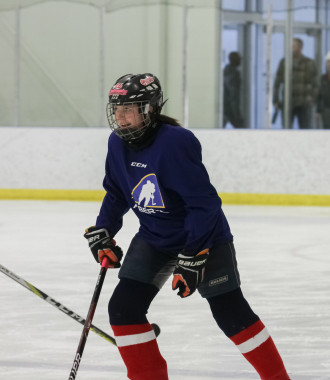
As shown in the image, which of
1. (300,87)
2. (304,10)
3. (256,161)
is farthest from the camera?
(304,10)

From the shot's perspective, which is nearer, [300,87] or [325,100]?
[325,100]

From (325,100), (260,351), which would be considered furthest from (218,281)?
(325,100)

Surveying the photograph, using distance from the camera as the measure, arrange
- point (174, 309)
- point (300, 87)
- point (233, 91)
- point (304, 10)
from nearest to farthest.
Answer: point (174, 309) < point (300, 87) < point (304, 10) < point (233, 91)

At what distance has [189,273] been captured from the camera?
6.44 ft

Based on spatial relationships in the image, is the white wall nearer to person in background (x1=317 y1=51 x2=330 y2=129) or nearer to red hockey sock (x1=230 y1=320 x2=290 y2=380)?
person in background (x1=317 y1=51 x2=330 y2=129)

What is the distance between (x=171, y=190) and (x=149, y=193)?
50 millimetres

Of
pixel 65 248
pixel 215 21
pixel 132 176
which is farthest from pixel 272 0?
pixel 132 176

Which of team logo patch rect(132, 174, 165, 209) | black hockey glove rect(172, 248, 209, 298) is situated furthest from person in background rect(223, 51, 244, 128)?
black hockey glove rect(172, 248, 209, 298)

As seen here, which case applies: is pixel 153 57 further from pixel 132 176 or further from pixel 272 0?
pixel 132 176

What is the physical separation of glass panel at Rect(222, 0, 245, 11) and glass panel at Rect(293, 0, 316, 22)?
0.56 meters

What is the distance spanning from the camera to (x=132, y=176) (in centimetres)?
211

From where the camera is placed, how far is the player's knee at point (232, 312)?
6.80ft

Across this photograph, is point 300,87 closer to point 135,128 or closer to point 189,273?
point 135,128

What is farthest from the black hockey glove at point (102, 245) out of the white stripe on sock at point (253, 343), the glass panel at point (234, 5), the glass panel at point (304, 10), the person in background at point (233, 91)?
the glass panel at point (234, 5)
